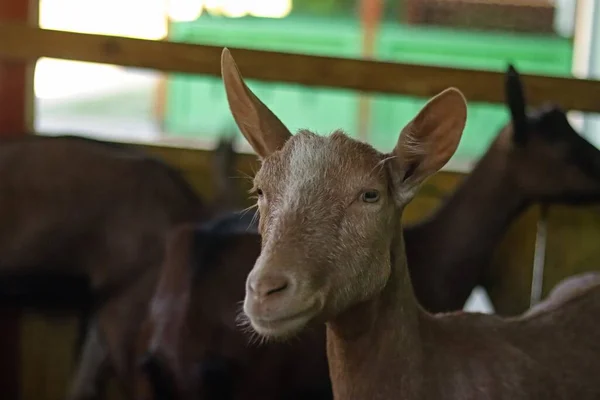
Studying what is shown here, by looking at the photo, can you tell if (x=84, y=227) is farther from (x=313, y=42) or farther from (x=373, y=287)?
(x=313, y=42)

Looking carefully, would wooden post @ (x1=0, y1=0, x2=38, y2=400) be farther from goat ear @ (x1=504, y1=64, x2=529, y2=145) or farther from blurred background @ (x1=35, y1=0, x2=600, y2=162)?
goat ear @ (x1=504, y1=64, x2=529, y2=145)

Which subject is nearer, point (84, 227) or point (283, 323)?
point (283, 323)

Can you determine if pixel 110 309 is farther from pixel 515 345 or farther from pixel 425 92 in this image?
pixel 515 345

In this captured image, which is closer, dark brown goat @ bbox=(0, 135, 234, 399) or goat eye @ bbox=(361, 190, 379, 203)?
goat eye @ bbox=(361, 190, 379, 203)

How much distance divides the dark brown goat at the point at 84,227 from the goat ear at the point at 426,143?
1.55 meters

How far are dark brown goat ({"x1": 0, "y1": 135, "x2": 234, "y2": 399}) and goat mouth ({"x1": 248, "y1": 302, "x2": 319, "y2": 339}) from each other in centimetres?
168

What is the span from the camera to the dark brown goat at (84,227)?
10.5ft

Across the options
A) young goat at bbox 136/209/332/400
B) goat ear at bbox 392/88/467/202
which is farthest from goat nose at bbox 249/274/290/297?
young goat at bbox 136/209/332/400

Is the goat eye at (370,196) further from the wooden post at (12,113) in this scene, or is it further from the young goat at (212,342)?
the wooden post at (12,113)

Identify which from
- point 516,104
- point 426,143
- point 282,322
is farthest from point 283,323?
point 516,104

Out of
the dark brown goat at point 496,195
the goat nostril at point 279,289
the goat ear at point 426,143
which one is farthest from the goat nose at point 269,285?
the dark brown goat at point 496,195

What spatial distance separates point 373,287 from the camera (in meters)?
1.71

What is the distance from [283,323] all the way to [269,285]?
0.08 meters

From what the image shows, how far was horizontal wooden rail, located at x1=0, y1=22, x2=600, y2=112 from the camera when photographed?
3281 millimetres
